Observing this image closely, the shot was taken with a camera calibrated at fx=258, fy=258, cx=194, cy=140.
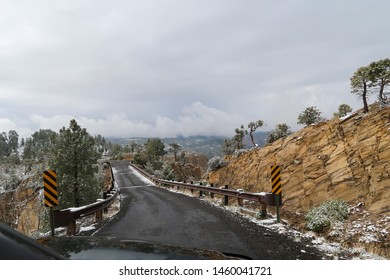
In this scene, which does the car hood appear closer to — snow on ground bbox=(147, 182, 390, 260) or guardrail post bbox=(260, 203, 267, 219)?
snow on ground bbox=(147, 182, 390, 260)

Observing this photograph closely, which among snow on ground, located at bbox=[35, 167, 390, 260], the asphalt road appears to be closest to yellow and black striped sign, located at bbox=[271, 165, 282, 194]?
snow on ground, located at bbox=[35, 167, 390, 260]

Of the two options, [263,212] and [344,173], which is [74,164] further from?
[344,173]

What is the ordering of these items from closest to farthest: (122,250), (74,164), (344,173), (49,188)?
(122,250) → (49,188) → (344,173) → (74,164)

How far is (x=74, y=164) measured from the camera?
19.9 meters

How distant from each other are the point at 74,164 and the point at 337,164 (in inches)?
711

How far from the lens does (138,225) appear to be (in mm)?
9523

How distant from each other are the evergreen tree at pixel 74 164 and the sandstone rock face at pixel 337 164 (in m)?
13.2

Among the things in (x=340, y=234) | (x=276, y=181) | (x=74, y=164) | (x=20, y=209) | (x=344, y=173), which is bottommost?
(x=20, y=209)

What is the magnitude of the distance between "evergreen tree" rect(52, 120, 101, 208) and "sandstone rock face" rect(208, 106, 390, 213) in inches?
519

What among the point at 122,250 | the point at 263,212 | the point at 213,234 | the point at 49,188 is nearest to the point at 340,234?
the point at 263,212

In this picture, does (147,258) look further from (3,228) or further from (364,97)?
(364,97)

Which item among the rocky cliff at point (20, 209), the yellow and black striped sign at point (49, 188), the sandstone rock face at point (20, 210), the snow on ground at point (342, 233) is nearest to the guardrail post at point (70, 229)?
the snow on ground at point (342, 233)

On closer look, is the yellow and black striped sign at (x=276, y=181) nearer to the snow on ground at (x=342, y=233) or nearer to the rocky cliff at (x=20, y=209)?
the snow on ground at (x=342, y=233)

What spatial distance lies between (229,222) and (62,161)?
15301 millimetres
